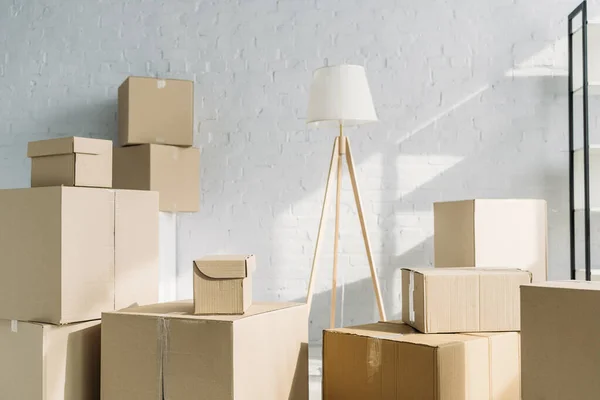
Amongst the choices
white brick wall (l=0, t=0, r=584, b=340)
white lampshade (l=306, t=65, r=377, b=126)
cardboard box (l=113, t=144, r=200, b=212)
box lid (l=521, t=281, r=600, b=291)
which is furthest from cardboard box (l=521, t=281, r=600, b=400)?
cardboard box (l=113, t=144, r=200, b=212)

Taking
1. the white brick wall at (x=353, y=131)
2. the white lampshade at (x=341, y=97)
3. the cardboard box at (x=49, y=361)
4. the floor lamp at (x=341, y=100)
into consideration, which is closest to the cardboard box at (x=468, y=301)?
the floor lamp at (x=341, y=100)

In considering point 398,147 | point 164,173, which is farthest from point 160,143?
point 398,147

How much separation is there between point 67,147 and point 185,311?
0.68 meters

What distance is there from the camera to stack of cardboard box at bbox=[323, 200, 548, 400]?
5.80 feet

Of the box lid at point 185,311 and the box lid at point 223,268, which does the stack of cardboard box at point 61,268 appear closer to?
the box lid at point 185,311

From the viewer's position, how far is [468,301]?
1952 mm

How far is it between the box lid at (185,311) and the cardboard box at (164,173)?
0.93 meters

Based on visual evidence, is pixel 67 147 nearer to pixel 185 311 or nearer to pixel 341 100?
pixel 185 311

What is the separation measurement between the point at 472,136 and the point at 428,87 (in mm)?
341

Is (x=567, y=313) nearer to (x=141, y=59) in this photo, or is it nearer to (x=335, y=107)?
(x=335, y=107)

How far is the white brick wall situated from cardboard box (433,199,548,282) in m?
0.57

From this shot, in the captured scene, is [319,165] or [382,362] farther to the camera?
[319,165]

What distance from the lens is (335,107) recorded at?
268cm

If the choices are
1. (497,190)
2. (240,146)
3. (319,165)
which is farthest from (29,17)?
(497,190)
